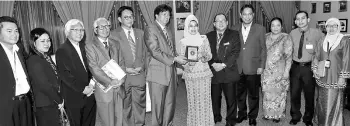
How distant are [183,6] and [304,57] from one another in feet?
13.6

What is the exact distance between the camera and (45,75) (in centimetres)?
250

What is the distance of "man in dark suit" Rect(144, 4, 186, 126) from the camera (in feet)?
10.9

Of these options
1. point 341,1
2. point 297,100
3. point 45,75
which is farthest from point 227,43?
point 341,1

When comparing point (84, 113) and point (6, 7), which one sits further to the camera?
point (6, 7)

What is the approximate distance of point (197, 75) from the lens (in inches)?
132

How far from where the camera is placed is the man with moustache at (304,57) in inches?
140

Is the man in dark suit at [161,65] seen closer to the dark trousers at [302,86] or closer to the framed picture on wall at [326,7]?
the dark trousers at [302,86]

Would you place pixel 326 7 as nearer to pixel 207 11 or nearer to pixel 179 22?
pixel 207 11

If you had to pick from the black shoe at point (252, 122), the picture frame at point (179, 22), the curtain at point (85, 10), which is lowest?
the black shoe at point (252, 122)

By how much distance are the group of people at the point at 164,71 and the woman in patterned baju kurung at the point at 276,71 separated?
0.04 ft

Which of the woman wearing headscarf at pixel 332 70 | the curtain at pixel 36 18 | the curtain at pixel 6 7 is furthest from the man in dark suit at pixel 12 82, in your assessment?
the curtain at pixel 6 7

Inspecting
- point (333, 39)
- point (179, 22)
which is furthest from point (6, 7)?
point (333, 39)

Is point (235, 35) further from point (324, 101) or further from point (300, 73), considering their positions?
point (324, 101)

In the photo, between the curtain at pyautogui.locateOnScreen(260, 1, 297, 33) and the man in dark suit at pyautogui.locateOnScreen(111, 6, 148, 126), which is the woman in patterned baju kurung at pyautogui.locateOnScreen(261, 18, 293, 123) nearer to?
the man in dark suit at pyautogui.locateOnScreen(111, 6, 148, 126)
